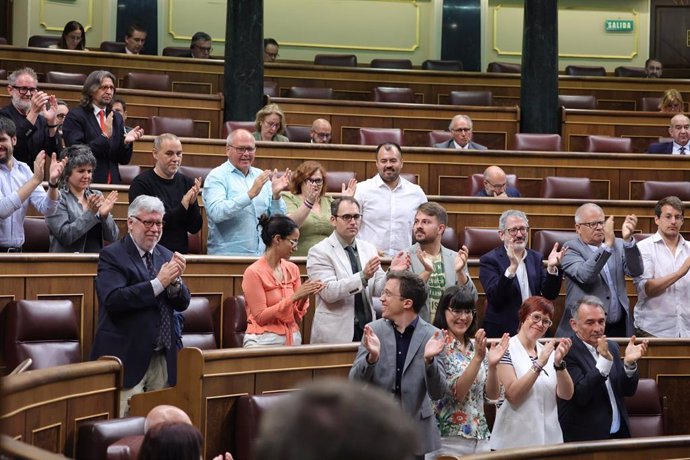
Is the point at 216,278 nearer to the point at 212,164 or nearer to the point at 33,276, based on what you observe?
the point at 33,276

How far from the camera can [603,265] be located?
4785 mm

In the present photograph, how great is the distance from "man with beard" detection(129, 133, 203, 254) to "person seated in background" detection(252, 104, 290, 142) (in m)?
1.42

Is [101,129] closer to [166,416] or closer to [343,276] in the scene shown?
[343,276]

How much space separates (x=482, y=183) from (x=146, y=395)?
3.17m

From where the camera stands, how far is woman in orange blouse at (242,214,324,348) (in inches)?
156

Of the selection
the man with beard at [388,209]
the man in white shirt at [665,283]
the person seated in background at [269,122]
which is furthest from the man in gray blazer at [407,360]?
the person seated in background at [269,122]

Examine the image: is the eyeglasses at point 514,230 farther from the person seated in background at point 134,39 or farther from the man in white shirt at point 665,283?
the person seated in background at point 134,39

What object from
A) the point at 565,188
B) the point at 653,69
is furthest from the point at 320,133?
the point at 653,69

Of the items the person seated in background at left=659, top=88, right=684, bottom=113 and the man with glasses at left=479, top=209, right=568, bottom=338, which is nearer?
the man with glasses at left=479, top=209, right=568, bottom=338

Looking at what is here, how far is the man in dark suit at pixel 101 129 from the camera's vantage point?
533 cm

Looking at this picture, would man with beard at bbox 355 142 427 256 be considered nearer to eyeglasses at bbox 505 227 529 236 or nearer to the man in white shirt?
eyeglasses at bbox 505 227 529 236

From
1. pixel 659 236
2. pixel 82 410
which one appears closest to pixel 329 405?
pixel 82 410

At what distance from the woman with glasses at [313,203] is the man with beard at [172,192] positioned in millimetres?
406

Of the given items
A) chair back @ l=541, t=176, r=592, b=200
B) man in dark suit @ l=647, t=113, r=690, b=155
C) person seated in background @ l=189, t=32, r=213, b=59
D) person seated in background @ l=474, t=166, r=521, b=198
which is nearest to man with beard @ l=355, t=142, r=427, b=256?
person seated in background @ l=474, t=166, r=521, b=198
